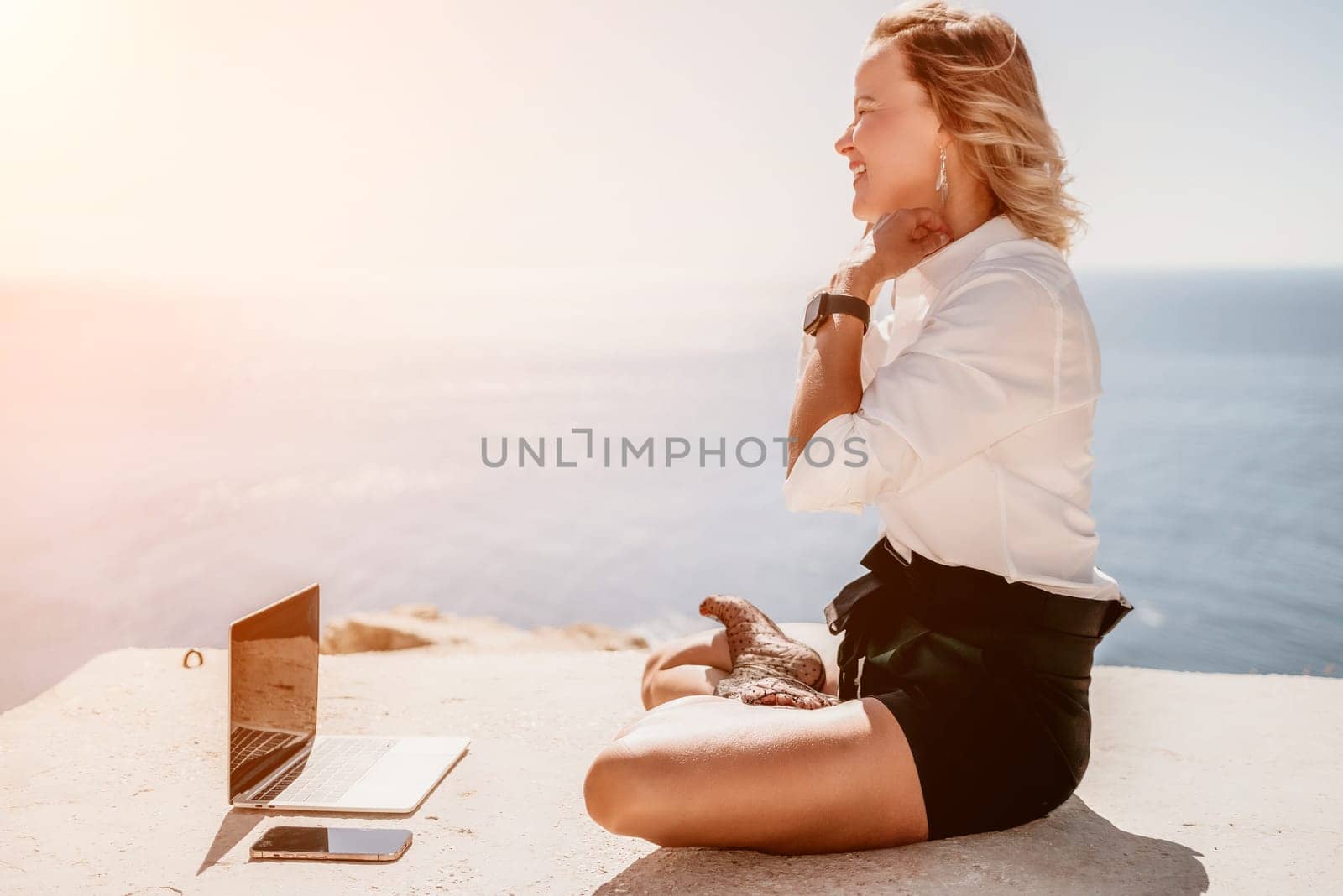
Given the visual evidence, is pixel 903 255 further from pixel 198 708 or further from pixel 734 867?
pixel 198 708

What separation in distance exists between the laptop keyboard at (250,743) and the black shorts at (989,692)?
123 cm

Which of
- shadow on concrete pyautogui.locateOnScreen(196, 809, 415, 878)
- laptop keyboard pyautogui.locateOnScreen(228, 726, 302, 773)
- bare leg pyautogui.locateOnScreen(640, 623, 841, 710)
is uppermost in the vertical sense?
bare leg pyautogui.locateOnScreen(640, 623, 841, 710)

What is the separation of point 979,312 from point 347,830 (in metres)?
1.52

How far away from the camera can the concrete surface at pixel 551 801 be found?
5.72ft

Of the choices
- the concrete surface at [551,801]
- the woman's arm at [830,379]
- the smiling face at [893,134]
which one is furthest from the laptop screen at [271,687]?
the smiling face at [893,134]

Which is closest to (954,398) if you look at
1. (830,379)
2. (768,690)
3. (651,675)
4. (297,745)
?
(830,379)

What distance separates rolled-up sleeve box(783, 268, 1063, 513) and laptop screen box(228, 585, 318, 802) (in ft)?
3.72

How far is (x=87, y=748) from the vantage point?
2572mm

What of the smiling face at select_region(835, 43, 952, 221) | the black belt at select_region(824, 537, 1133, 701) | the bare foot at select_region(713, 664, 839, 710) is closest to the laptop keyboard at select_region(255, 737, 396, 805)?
the bare foot at select_region(713, 664, 839, 710)

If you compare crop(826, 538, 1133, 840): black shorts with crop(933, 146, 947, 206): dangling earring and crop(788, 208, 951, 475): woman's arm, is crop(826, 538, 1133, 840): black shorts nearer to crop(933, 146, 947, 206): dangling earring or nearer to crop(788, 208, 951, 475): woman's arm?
crop(788, 208, 951, 475): woman's arm

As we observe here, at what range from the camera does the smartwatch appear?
175cm

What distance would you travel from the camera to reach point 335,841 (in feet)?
6.13

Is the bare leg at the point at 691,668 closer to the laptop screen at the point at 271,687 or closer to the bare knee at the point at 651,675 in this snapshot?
the bare knee at the point at 651,675

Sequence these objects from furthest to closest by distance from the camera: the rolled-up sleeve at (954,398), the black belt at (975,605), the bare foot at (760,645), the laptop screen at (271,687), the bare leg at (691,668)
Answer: the bare leg at (691,668)
the bare foot at (760,645)
the laptop screen at (271,687)
the black belt at (975,605)
the rolled-up sleeve at (954,398)
